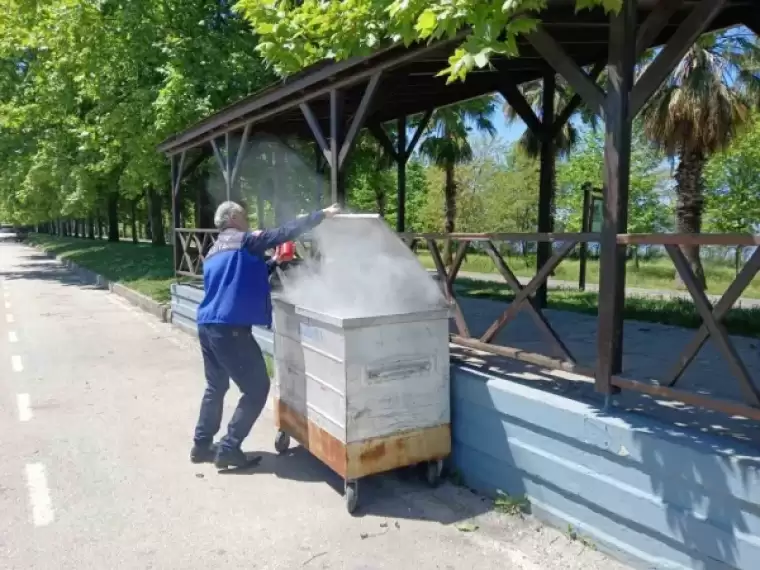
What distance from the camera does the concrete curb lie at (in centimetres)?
1227

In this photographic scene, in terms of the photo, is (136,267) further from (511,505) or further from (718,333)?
(718,333)

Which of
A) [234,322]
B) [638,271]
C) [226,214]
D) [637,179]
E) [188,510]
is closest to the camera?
[188,510]

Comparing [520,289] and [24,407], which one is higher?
[520,289]

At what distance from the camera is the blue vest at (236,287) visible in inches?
182

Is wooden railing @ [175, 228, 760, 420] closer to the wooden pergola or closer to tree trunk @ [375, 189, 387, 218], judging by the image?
the wooden pergola

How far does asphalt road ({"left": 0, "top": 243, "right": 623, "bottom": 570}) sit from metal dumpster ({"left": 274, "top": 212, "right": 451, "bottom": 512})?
33 cm

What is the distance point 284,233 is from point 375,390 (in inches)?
50.9

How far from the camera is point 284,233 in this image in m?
4.46

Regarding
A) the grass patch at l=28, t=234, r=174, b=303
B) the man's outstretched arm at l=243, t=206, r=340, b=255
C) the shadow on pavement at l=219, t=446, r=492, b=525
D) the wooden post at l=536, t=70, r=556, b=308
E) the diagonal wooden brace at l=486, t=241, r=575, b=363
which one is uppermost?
the wooden post at l=536, t=70, r=556, b=308

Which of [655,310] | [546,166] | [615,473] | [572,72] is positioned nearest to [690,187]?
[655,310]

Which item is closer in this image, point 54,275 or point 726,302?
point 726,302

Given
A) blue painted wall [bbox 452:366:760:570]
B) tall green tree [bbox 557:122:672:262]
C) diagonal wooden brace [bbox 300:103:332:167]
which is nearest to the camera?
blue painted wall [bbox 452:366:760:570]

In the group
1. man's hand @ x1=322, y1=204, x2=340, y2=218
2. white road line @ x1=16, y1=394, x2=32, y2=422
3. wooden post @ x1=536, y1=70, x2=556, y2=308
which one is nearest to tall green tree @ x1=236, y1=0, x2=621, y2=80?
man's hand @ x1=322, y1=204, x2=340, y2=218

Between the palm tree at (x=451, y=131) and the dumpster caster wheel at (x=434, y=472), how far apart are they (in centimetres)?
724
